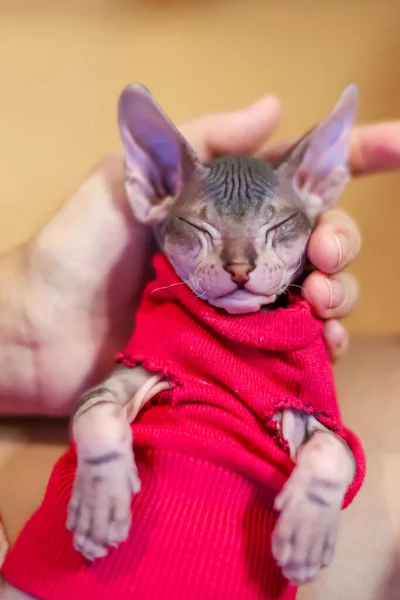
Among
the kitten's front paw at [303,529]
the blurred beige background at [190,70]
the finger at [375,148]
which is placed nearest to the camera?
the kitten's front paw at [303,529]

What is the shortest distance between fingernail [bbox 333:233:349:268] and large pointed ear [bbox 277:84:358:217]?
5 centimetres

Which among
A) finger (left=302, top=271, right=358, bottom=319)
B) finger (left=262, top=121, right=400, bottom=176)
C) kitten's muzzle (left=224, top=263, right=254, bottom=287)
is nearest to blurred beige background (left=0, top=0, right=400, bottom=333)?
finger (left=262, top=121, right=400, bottom=176)

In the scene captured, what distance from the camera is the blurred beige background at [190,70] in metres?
1.52

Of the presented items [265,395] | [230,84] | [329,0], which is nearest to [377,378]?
[265,395]

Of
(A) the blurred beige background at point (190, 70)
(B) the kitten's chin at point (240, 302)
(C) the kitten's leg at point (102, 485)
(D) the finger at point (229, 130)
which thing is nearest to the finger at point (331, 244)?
(B) the kitten's chin at point (240, 302)

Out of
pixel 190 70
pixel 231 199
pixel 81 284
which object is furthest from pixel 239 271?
pixel 190 70

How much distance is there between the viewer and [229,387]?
0.77 meters

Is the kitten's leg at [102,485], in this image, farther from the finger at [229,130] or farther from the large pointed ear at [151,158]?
the finger at [229,130]

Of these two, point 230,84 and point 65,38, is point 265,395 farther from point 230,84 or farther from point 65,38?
point 65,38

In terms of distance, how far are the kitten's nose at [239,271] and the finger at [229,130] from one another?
0.36 metres

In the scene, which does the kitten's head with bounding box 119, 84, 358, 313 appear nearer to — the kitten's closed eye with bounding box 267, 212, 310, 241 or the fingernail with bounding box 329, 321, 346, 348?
the kitten's closed eye with bounding box 267, 212, 310, 241

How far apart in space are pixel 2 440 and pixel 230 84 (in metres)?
0.98

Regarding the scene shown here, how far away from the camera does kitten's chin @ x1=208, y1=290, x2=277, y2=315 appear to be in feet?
2.45

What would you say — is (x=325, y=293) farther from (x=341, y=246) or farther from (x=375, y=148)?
(x=375, y=148)
